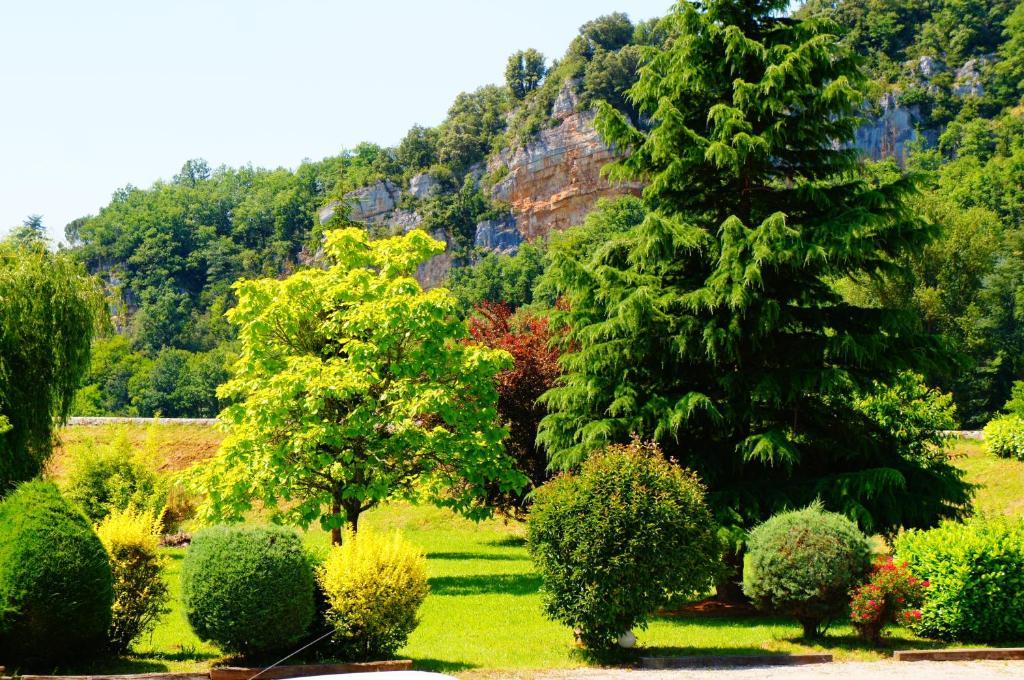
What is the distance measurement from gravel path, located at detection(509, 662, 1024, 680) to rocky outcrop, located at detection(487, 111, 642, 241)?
110m

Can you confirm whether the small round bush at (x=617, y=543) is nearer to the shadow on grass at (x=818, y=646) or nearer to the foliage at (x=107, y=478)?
the shadow on grass at (x=818, y=646)

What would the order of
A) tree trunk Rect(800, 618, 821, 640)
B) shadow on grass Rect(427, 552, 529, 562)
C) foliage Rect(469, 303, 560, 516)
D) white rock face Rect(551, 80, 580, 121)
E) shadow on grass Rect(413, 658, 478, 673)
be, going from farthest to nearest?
white rock face Rect(551, 80, 580, 121), foliage Rect(469, 303, 560, 516), shadow on grass Rect(427, 552, 529, 562), tree trunk Rect(800, 618, 821, 640), shadow on grass Rect(413, 658, 478, 673)

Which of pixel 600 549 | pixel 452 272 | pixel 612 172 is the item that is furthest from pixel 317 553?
pixel 452 272

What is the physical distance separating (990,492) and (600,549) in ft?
65.1

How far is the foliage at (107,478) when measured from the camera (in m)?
22.3

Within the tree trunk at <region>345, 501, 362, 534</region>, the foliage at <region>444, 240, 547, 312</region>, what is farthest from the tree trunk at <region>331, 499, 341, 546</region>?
the foliage at <region>444, 240, 547, 312</region>

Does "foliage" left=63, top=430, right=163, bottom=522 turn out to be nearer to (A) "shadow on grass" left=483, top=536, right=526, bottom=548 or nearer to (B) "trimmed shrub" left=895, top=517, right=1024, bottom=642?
(A) "shadow on grass" left=483, top=536, right=526, bottom=548

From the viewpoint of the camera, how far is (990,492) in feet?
84.6

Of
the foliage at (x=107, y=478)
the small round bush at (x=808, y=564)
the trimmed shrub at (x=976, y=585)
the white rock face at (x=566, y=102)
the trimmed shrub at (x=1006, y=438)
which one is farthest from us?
the white rock face at (x=566, y=102)

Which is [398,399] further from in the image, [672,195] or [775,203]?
[775,203]

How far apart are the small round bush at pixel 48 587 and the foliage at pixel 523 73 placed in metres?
150

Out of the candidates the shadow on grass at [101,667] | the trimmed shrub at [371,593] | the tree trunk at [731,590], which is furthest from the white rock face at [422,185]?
the trimmed shrub at [371,593]

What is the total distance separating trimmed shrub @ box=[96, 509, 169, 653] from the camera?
1022 cm

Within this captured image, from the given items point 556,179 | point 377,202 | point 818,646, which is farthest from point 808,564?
point 377,202
